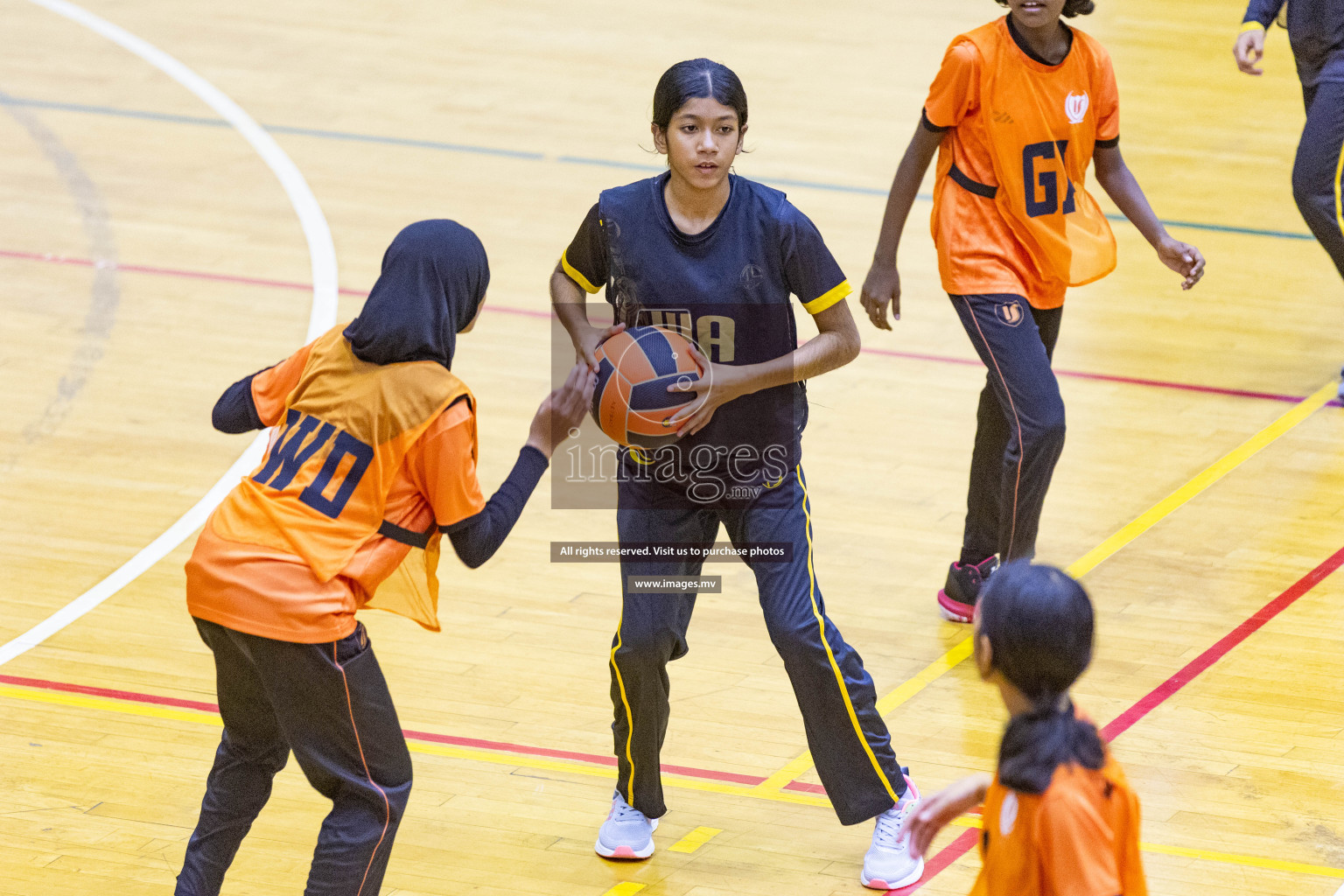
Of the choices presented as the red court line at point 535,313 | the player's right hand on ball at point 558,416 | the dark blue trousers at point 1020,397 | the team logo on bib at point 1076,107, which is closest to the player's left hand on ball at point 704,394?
the player's right hand on ball at point 558,416

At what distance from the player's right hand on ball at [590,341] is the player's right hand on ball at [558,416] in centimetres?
34

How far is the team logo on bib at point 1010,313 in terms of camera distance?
4.64m

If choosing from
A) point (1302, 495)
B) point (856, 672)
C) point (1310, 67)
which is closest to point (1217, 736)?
point (856, 672)

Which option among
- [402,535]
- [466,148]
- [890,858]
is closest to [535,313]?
[466,148]

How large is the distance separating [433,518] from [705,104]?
3.54 feet

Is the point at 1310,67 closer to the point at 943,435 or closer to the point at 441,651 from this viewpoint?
the point at 943,435

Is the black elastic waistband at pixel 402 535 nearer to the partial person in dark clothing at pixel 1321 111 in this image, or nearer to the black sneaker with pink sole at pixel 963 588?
the black sneaker with pink sole at pixel 963 588

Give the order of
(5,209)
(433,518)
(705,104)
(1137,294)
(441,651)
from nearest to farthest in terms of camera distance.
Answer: (433,518) < (705,104) < (441,651) < (1137,294) < (5,209)

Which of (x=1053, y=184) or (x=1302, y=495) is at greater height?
(x=1053, y=184)

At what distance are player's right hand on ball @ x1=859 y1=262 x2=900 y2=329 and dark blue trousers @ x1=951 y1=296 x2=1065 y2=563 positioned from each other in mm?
189

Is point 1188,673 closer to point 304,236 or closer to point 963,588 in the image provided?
point 963,588

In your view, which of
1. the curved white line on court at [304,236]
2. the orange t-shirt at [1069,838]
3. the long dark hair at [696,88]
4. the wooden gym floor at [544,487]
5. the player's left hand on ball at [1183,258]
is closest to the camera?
the orange t-shirt at [1069,838]

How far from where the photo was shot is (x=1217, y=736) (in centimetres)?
450

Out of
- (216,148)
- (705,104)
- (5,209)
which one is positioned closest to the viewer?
(705,104)
